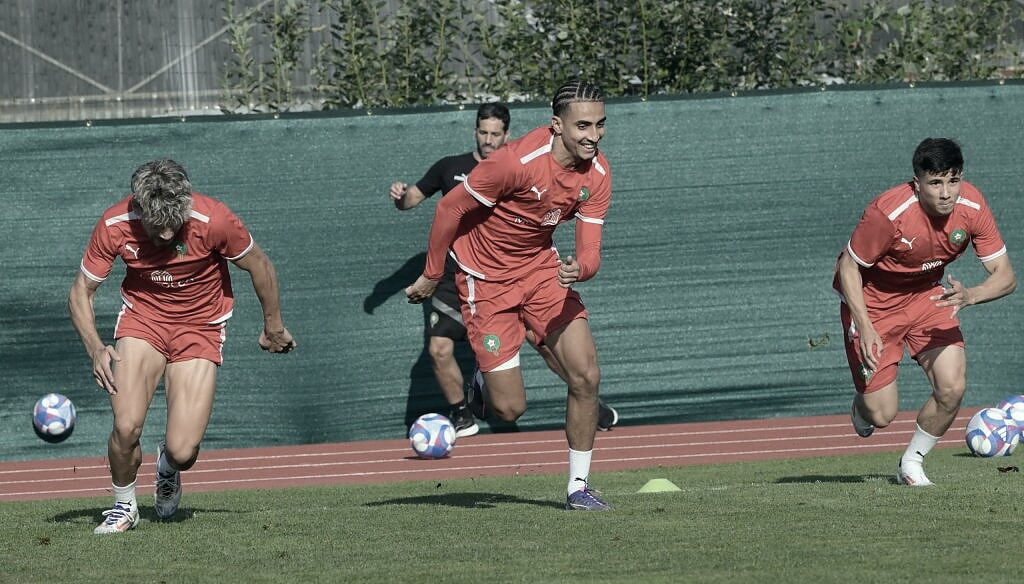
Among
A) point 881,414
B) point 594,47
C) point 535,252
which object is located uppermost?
point 594,47

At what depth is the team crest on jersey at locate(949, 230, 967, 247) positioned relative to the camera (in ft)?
29.9

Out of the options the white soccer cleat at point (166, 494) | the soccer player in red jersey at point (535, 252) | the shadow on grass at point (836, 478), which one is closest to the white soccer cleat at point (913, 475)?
the shadow on grass at point (836, 478)

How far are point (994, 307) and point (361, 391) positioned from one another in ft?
17.3

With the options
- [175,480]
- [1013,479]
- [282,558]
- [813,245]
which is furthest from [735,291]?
[282,558]

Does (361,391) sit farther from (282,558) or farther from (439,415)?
(282,558)

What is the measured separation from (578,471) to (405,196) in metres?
4.26

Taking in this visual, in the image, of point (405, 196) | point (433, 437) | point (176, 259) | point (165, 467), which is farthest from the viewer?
point (405, 196)

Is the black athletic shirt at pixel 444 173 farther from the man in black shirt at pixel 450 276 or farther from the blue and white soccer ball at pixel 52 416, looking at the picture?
the blue and white soccer ball at pixel 52 416

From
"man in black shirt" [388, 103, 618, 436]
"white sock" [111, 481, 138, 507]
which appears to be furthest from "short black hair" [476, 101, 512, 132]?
"white sock" [111, 481, 138, 507]

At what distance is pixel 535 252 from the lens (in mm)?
8898

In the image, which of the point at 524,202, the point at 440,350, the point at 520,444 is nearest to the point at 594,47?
the point at 440,350

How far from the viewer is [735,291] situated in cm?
1341

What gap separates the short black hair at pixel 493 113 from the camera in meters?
12.0

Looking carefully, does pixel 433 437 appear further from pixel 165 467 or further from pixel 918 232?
pixel 918 232
